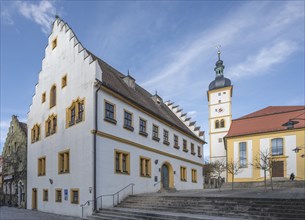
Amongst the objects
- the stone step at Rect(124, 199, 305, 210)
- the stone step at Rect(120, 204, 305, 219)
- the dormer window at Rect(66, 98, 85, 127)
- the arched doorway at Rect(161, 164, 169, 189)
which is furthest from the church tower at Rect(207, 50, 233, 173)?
the stone step at Rect(120, 204, 305, 219)

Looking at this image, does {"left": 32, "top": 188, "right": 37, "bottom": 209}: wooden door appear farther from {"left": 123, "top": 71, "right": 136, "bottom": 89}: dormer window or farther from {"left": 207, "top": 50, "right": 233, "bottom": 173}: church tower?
{"left": 207, "top": 50, "right": 233, "bottom": 173}: church tower

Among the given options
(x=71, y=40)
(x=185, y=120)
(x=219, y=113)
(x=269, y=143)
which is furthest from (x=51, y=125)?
(x=219, y=113)

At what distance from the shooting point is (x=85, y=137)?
20.7 metres

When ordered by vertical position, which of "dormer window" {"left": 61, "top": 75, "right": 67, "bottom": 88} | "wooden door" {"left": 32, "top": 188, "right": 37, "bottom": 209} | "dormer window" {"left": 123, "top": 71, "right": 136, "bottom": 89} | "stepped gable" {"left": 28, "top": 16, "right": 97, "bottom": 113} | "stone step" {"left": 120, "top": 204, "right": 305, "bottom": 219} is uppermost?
"stepped gable" {"left": 28, "top": 16, "right": 97, "bottom": 113}

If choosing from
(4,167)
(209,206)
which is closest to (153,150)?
(209,206)

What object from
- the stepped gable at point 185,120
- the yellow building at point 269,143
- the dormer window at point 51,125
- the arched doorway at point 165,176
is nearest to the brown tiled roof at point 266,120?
the yellow building at point 269,143

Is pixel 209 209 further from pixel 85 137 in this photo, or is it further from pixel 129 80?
pixel 129 80

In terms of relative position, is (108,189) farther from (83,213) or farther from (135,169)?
(135,169)

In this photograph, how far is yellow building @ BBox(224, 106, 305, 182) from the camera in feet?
138

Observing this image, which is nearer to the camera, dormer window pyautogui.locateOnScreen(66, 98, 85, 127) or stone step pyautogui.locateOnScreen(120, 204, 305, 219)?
stone step pyautogui.locateOnScreen(120, 204, 305, 219)

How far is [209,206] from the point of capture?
1666 cm

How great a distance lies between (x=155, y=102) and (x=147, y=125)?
800cm

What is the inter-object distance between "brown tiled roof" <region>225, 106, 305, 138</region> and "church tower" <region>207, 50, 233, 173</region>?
1655 centimetres

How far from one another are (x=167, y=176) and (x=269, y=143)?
20.9m
